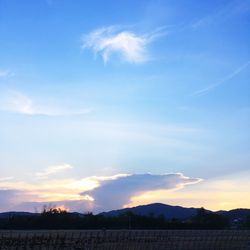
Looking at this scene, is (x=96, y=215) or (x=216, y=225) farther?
(x=216, y=225)

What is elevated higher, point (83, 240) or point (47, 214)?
point (47, 214)

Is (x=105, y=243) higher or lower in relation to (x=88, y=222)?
lower

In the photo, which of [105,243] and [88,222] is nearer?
[105,243]

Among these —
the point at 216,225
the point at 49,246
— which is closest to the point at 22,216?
the point at 216,225

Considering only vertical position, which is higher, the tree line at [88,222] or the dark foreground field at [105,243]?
the tree line at [88,222]

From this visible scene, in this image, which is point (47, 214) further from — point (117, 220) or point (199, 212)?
point (199, 212)

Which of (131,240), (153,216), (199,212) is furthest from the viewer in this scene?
(199,212)

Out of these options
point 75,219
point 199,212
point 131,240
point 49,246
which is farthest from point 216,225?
point 49,246

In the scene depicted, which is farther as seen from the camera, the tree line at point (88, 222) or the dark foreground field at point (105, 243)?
the tree line at point (88, 222)

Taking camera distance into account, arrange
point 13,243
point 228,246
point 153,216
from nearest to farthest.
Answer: point 13,243, point 228,246, point 153,216

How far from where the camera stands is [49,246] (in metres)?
54.4

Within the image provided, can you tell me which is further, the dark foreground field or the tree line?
the tree line

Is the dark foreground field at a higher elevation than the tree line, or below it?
below

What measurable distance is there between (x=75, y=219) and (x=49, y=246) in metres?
58.3
